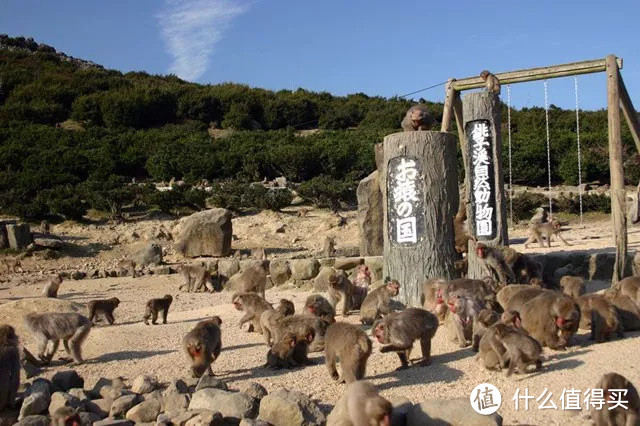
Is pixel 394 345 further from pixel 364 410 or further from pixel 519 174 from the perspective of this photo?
pixel 519 174

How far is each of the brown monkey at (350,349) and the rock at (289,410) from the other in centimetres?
67

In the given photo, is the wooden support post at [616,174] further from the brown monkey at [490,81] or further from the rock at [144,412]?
the rock at [144,412]

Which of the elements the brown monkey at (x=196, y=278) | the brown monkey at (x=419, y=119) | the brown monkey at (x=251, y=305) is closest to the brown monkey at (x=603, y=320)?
the brown monkey at (x=251, y=305)

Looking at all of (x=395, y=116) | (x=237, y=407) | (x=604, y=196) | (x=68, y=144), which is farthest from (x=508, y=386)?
(x=395, y=116)

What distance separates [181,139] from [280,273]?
2497cm

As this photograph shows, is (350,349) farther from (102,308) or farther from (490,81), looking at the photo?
(490,81)

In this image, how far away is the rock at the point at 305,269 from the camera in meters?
13.1

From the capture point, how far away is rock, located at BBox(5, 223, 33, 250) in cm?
1928

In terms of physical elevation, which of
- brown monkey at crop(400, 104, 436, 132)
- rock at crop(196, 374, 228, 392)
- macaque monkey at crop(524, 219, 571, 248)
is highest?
brown monkey at crop(400, 104, 436, 132)

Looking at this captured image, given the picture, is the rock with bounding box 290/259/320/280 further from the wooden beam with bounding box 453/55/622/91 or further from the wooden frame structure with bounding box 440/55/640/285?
the wooden beam with bounding box 453/55/622/91

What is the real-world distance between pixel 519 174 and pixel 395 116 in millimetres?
15185

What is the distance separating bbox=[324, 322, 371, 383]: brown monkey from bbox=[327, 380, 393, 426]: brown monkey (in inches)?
46.6

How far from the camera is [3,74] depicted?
4719 centimetres

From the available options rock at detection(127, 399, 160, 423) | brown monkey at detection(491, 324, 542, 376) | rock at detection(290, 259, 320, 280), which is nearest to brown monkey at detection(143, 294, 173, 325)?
rock at detection(290, 259, 320, 280)
